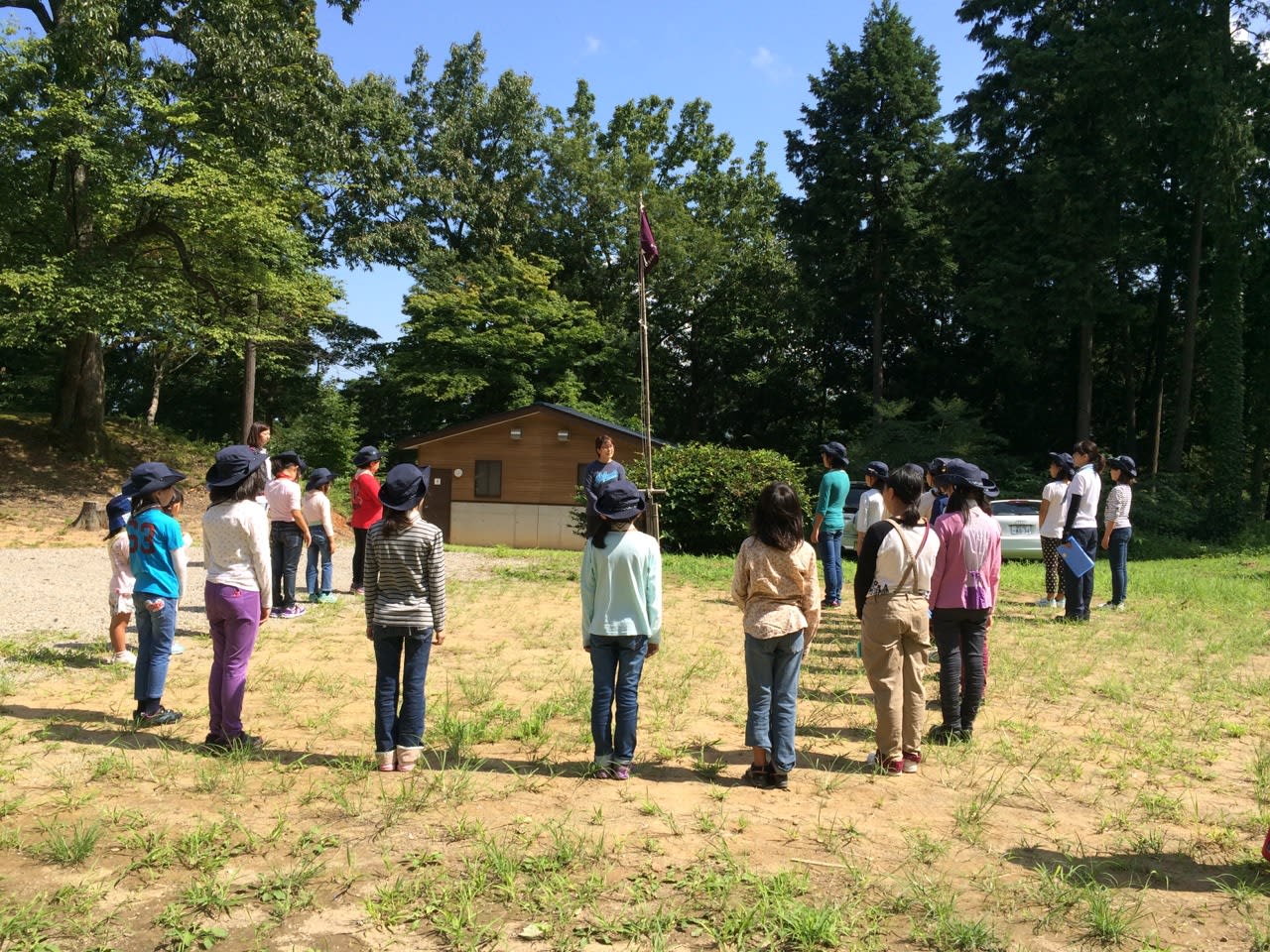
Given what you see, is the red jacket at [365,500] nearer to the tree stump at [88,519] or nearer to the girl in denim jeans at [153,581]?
the girl in denim jeans at [153,581]

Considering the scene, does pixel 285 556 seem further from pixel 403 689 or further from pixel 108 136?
pixel 108 136

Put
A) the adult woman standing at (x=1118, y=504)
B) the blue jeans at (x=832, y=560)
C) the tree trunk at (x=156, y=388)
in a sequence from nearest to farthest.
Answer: the adult woman standing at (x=1118, y=504)
the blue jeans at (x=832, y=560)
the tree trunk at (x=156, y=388)

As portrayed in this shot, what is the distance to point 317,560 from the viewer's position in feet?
34.6

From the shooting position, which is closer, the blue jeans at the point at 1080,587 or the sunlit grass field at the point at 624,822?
the sunlit grass field at the point at 624,822

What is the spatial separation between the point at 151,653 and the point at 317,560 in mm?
4954

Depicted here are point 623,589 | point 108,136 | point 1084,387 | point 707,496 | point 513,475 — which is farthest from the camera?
point 1084,387

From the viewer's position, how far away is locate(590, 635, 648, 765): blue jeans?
4859mm

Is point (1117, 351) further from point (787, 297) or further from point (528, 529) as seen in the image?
point (528, 529)

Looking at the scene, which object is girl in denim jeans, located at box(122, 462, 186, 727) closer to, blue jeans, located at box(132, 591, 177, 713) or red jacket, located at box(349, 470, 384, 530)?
blue jeans, located at box(132, 591, 177, 713)

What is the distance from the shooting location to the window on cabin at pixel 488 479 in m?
27.0

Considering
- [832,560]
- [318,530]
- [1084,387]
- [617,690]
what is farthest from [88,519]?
[1084,387]

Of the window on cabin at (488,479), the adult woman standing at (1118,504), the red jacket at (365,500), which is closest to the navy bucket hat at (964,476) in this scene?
the adult woman standing at (1118,504)

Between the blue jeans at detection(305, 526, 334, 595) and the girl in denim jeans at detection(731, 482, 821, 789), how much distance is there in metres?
6.73

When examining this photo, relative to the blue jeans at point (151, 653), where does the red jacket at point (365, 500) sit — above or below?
above
